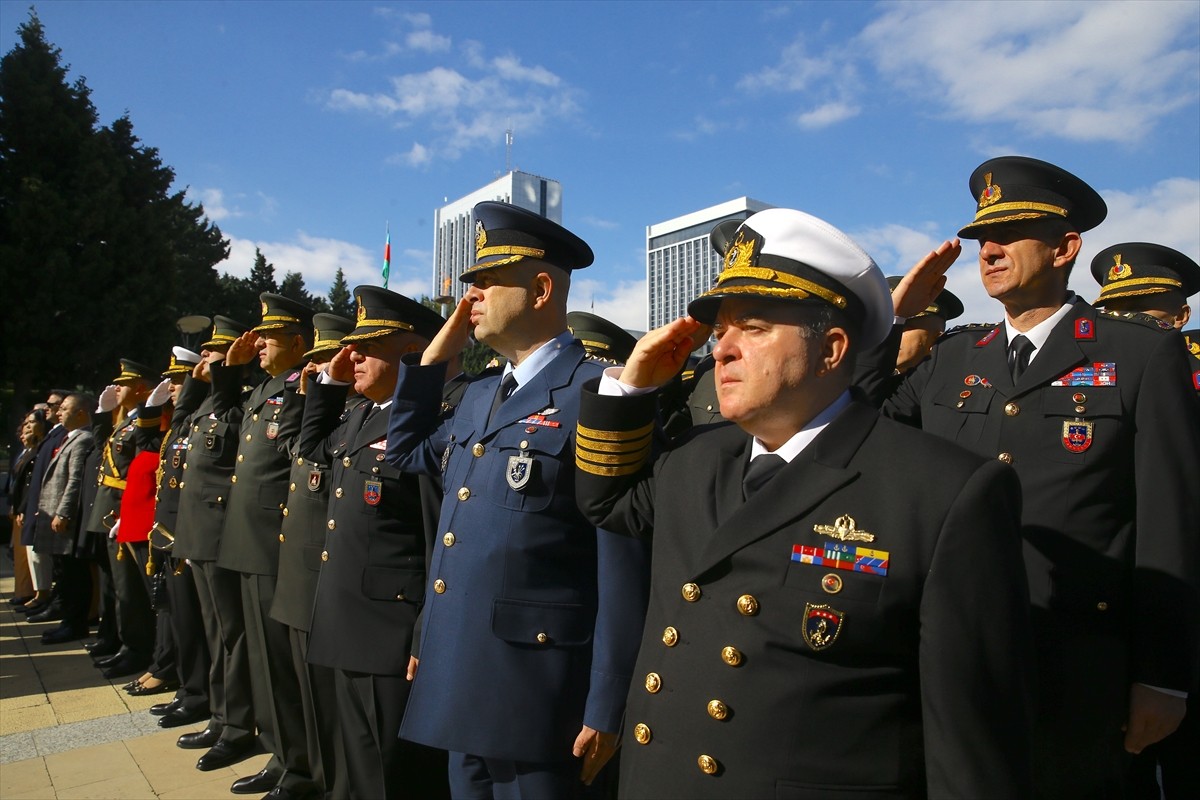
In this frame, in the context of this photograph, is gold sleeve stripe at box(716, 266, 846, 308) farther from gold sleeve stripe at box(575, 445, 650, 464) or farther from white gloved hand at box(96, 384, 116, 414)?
white gloved hand at box(96, 384, 116, 414)

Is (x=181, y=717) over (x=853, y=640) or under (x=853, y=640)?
under

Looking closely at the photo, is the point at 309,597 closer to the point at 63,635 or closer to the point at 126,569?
the point at 126,569

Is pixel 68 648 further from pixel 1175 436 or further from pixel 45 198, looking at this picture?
pixel 45 198

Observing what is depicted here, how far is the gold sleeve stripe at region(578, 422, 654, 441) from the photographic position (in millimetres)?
2371

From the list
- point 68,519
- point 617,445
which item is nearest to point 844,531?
point 617,445

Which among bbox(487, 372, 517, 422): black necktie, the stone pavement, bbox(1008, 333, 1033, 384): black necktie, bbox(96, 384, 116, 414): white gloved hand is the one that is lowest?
Answer: the stone pavement

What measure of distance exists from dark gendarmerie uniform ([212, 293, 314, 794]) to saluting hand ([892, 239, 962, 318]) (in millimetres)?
3527

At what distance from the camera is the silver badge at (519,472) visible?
2.85m

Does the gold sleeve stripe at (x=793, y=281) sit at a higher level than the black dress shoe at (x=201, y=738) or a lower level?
higher

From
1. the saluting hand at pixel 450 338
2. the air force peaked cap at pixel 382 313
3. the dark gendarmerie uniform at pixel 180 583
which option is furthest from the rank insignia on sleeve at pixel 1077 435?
the dark gendarmerie uniform at pixel 180 583

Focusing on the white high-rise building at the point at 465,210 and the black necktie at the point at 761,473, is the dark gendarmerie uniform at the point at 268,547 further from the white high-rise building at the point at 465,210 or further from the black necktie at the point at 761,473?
the white high-rise building at the point at 465,210

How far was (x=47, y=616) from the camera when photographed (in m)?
10.3

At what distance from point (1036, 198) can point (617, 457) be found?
1716mm

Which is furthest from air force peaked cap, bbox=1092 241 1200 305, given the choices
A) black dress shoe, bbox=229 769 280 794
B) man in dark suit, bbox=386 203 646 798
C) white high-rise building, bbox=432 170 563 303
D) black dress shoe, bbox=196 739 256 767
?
white high-rise building, bbox=432 170 563 303
